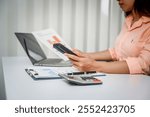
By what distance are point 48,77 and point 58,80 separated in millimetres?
51

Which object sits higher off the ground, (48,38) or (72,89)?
(48,38)

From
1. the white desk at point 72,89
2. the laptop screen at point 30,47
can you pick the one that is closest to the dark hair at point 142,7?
the white desk at point 72,89

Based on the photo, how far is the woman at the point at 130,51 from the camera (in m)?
1.43

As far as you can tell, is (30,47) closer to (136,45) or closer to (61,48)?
(61,48)

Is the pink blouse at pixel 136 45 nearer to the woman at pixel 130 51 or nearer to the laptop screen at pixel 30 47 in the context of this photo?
the woman at pixel 130 51

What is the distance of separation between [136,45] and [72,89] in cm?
70

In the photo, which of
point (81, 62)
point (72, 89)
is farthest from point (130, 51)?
point (72, 89)

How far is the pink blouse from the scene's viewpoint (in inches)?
59.2

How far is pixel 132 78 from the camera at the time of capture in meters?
1.37

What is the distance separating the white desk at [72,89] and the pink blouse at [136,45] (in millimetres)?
153

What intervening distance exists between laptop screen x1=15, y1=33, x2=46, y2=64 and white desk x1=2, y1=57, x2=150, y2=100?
327mm

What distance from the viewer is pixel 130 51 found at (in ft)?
5.52

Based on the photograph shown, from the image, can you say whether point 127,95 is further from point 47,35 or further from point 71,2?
point 71,2

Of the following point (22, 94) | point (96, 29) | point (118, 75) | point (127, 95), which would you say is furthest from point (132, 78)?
point (96, 29)
